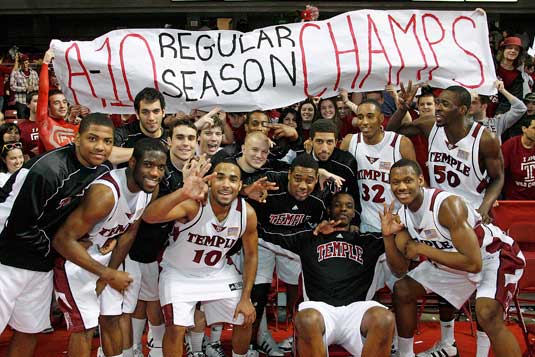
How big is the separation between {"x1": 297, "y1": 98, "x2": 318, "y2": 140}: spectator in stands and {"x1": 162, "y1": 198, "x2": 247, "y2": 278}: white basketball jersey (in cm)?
205

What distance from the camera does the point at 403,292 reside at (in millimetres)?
5258

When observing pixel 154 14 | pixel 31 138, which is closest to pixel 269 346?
pixel 31 138

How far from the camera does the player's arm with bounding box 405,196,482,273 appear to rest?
15.5 feet

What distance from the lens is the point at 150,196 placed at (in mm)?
4887

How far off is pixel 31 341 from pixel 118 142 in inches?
67.1

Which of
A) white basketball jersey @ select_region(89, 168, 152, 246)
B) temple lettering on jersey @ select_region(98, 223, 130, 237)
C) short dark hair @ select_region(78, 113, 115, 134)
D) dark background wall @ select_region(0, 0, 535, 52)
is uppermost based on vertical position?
dark background wall @ select_region(0, 0, 535, 52)

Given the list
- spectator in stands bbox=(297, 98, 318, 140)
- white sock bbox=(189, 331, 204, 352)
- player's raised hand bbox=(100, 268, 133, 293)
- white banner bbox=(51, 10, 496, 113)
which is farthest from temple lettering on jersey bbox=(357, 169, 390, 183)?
player's raised hand bbox=(100, 268, 133, 293)

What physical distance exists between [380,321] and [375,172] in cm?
149

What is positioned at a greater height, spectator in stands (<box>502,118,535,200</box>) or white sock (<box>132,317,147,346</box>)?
spectator in stands (<box>502,118,535,200</box>)

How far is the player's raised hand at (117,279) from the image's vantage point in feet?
15.4

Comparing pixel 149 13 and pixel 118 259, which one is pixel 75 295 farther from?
pixel 149 13

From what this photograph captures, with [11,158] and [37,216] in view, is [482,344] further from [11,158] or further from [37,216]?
[11,158]

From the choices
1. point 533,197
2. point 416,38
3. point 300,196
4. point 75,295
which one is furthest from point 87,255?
point 533,197

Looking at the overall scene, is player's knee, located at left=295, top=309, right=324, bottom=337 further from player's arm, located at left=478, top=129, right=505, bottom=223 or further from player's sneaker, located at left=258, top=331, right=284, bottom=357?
player's arm, located at left=478, top=129, right=505, bottom=223
